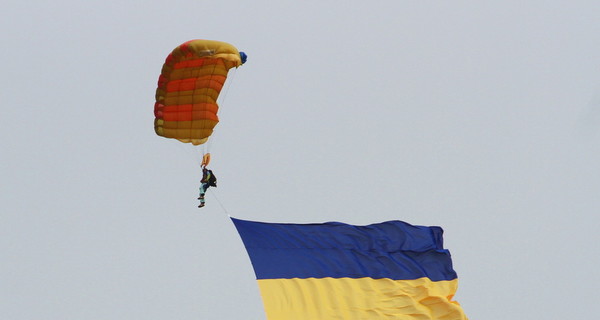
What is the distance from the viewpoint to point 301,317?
84.1ft

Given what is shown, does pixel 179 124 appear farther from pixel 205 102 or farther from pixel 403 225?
pixel 403 225

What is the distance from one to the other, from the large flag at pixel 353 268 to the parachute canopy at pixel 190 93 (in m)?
2.09

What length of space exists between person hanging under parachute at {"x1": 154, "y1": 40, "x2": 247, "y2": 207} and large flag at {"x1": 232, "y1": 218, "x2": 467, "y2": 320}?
6.35ft

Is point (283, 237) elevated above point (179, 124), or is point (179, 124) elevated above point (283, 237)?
point (179, 124)

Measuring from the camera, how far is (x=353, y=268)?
26594 millimetres

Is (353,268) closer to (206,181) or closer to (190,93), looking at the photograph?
(206,181)

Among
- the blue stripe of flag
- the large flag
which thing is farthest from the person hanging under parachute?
the large flag

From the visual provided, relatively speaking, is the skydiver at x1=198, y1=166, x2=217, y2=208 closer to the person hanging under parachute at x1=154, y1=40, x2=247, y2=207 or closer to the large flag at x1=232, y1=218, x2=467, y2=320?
the person hanging under parachute at x1=154, y1=40, x2=247, y2=207

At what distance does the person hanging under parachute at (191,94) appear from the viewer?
2523cm

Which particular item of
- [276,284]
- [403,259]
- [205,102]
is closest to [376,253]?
[403,259]

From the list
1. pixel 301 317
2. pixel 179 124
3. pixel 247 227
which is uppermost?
pixel 179 124

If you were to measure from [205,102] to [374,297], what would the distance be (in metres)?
5.14

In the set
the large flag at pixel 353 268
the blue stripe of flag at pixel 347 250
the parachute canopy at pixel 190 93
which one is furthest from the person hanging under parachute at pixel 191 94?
the large flag at pixel 353 268

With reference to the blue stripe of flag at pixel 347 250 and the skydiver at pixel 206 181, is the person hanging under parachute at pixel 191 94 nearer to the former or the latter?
the skydiver at pixel 206 181
